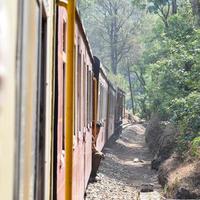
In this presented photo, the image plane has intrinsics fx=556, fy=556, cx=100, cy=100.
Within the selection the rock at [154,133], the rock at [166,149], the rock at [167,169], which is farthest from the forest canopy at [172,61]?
the rock at [166,149]

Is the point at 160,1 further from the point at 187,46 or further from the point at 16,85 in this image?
the point at 16,85

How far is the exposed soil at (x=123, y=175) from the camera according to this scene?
40.1 ft

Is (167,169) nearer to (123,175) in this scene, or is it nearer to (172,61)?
(123,175)

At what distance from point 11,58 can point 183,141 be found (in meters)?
13.2

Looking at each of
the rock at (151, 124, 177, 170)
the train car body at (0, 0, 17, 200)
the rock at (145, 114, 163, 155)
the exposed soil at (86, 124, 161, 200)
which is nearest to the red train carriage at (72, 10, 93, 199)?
the exposed soil at (86, 124, 161, 200)

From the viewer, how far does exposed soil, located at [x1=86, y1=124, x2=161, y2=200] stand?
1223 centimetres

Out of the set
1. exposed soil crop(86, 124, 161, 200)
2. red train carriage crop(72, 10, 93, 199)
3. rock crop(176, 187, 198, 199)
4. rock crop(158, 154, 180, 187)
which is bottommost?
exposed soil crop(86, 124, 161, 200)

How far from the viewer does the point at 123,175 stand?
16422mm

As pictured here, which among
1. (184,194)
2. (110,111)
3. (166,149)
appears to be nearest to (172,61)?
(166,149)

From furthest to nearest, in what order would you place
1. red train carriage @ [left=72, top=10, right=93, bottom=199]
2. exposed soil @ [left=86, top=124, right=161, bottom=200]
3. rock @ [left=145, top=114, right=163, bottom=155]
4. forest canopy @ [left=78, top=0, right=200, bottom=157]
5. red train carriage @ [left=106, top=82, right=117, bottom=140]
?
red train carriage @ [left=106, top=82, right=117, bottom=140], rock @ [left=145, top=114, right=163, bottom=155], forest canopy @ [left=78, top=0, right=200, bottom=157], exposed soil @ [left=86, top=124, right=161, bottom=200], red train carriage @ [left=72, top=10, right=93, bottom=199]

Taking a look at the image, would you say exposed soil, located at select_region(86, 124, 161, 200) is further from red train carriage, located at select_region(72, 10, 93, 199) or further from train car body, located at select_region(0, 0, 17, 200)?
train car body, located at select_region(0, 0, 17, 200)

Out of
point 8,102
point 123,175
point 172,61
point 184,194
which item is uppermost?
point 8,102

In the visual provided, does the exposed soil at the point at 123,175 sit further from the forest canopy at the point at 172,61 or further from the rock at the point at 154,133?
the forest canopy at the point at 172,61

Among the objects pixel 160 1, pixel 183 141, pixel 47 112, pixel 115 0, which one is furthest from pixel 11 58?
pixel 115 0
